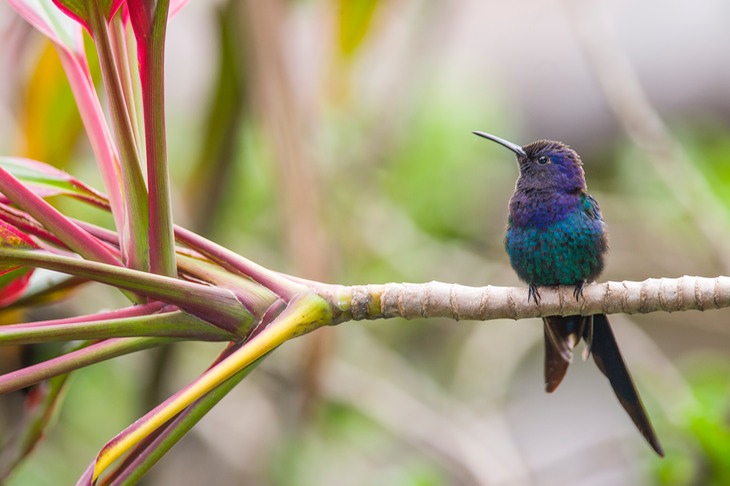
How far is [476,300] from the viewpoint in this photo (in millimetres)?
931

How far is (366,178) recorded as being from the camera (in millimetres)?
3424

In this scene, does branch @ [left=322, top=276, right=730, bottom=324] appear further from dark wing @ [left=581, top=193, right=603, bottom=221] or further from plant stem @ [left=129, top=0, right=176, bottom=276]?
dark wing @ [left=581, top=193, right=603, bottom=221]

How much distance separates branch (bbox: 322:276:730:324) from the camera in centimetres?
91

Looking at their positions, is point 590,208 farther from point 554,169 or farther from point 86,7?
point 86,7

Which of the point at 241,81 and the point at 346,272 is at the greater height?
the point at 241,81

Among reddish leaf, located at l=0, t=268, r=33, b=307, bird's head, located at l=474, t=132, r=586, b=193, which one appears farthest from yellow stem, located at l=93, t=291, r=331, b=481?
bird's head, located at l=474, t=132, r=586, b=193

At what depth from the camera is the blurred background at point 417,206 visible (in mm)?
2057

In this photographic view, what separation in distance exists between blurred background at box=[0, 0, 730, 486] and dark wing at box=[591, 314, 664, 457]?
679 mm

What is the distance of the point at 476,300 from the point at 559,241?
51 centimetres

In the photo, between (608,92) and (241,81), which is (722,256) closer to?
(608,92)

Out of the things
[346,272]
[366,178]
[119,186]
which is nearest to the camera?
[119,186]

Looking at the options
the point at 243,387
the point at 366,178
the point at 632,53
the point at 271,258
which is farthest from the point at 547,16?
the point at 243,387

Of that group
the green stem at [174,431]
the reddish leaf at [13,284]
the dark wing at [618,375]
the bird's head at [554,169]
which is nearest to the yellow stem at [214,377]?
the green stem at [174,431]

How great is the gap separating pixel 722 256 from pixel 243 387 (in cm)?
213
